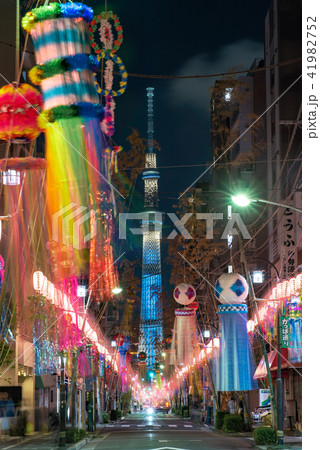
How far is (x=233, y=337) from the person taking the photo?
2683cm

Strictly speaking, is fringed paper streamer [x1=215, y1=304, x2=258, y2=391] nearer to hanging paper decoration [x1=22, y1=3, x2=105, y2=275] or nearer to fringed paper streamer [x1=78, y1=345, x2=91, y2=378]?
hanging paper decoration [x1=22, y1=3, x2=105, y2=275]

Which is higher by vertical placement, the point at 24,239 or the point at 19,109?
the point at 24,239

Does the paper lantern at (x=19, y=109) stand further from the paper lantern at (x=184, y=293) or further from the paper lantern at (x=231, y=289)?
the paper lantern at (x=184, y=293)

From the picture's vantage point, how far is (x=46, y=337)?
40.0 metres

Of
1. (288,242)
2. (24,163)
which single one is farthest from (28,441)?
(24,163)

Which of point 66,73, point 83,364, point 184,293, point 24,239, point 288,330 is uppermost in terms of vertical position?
point 24,239

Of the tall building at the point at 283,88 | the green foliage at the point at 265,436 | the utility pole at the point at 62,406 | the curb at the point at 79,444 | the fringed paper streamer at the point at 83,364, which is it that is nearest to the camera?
the green foliage at the point at 265,436

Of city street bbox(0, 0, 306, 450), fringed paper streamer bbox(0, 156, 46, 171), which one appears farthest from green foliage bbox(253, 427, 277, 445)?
fringed paper streamer bbox(0, 156, 46, 171)

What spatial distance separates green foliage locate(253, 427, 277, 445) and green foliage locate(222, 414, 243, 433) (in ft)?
31.9

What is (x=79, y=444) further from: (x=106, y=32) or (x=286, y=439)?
(x=106, y=32)

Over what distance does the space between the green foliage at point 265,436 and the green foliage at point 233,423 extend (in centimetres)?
971

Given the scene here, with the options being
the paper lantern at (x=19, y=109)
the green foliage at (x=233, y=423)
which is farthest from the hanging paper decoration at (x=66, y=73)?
the green foliage at (x=233, y=423)

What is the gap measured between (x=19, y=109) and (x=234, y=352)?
15667 mm

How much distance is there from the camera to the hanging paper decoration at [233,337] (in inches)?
1034
